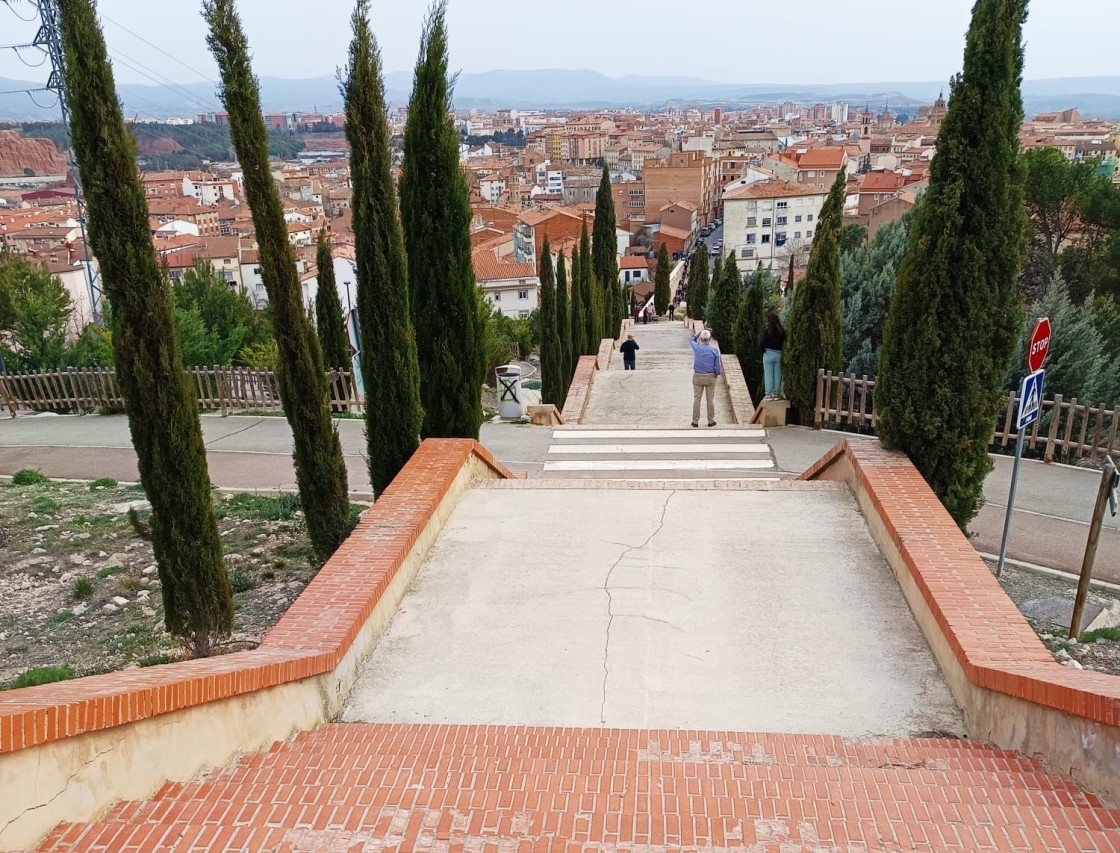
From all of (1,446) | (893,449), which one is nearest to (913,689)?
(893,449)

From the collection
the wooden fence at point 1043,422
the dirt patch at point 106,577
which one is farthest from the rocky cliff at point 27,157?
the wooden fence at point 1043,422

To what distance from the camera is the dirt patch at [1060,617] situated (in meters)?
5.57

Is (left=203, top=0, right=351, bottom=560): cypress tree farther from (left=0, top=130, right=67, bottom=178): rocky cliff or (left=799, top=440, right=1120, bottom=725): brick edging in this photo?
(left=0, top=130, right=67, bottom=178): rocky cliff

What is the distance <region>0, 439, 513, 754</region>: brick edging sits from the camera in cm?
293

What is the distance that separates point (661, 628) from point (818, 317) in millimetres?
8108

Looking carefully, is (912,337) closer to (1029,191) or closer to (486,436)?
(486,436)

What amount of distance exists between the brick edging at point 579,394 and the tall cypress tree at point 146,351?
368 inches

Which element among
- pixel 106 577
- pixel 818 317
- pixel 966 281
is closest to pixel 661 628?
pixel 966 281

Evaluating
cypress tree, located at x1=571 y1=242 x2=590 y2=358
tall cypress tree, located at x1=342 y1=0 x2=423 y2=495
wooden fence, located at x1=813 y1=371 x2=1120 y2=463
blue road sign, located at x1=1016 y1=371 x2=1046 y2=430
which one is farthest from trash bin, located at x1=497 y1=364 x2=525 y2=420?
blue road sign, located at x1=1016 y1=371 x2=1046 y2=430

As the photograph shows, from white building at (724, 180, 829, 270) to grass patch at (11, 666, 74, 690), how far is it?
88053mm

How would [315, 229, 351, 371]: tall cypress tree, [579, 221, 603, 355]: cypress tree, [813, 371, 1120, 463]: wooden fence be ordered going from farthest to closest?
[579, 221, 603, 355]: cypress tree < [315, 229, 351, 371]: tall cypress tree < [813, 371, 1120, 463]: wooden fence

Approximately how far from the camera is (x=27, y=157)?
18462 cm

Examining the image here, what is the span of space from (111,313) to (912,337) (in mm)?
6313

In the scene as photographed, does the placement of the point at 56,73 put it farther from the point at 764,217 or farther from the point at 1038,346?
the point at 764,217
